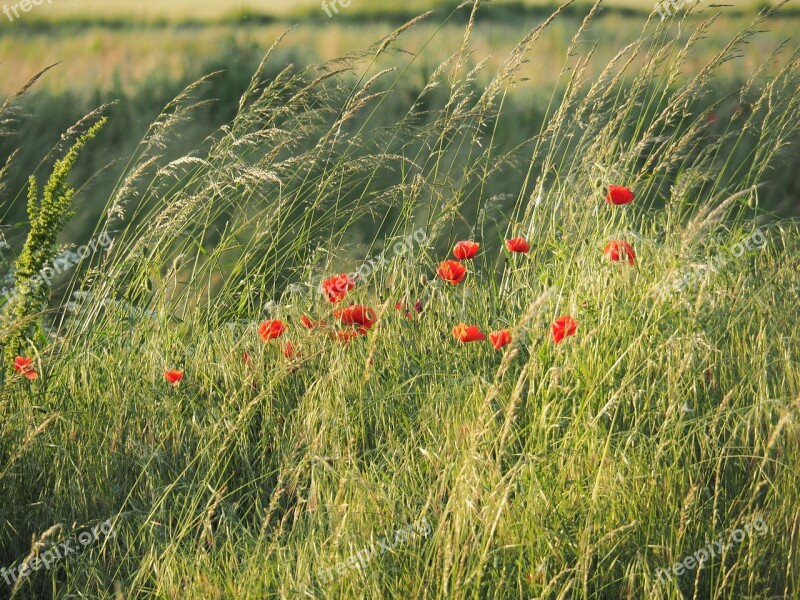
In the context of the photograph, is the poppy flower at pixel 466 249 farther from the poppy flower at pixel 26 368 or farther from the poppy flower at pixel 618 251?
the poppy flower at pixel 26 368

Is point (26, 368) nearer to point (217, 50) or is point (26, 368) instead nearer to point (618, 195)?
point (618, 195)

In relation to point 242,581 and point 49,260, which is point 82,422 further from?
point 242,581

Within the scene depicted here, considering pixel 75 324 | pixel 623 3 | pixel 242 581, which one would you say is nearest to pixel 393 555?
pixel 242 581

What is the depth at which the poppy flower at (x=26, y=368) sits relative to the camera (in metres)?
2.38

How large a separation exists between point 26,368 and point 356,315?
2.69 feet

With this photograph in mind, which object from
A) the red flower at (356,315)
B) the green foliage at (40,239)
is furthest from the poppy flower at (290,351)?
the green foliage at (40,239)

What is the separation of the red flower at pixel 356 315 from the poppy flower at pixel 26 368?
763 mm

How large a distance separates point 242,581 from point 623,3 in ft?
21.6

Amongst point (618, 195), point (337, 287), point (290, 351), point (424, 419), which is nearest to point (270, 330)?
point (290, 351)

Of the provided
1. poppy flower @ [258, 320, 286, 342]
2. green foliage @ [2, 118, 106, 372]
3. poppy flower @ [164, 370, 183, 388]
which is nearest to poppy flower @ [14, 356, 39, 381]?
green foliage @ [2, 118, 106, 372]

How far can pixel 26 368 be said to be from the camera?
7.82 ft

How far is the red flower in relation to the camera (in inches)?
96.2

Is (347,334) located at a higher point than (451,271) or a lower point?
lower

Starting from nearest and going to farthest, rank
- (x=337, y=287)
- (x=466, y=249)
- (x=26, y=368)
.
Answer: (x=26, y=368), (x=337, y=287), (x=466, y=249)
